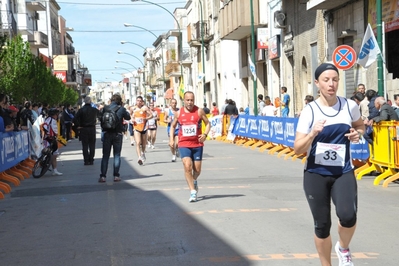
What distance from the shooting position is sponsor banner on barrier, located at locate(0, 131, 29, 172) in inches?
631

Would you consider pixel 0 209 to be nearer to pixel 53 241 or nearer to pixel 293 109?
pixel 53 241

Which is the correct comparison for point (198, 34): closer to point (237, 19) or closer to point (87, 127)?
point (237, 19)

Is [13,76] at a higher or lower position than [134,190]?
higher

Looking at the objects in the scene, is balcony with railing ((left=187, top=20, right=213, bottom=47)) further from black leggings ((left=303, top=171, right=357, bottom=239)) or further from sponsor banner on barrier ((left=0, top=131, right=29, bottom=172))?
black leggings ((left=303, top=171, right=357, bottom=239))

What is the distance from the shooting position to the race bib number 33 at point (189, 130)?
1216 cm

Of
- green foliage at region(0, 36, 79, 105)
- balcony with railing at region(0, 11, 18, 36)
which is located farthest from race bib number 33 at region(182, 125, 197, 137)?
balcony with railing at region(0, 11, 18, 36)

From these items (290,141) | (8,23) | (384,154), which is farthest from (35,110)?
(8,23)

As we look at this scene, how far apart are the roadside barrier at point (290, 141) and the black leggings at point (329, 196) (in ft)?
25.2

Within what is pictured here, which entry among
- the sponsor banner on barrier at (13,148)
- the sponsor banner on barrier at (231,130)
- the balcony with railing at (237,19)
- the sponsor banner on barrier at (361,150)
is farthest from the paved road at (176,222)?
the balcony with railing at (237,19)

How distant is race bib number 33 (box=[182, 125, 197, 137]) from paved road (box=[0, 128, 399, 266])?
42.0 inches

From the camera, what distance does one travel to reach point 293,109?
114 feet

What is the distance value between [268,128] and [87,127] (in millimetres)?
6258

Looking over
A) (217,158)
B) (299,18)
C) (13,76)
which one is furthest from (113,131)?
(13,76)

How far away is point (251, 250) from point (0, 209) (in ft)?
18.7
